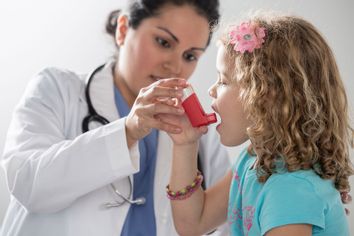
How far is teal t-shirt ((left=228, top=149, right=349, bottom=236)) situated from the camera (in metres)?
0.80

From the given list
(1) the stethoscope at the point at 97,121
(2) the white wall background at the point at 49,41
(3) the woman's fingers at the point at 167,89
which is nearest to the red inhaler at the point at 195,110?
(3) the woman's fingers at the point at 167,89

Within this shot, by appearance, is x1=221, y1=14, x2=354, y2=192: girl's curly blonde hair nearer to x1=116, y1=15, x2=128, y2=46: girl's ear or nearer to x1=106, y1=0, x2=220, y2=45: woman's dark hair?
x1=106, y1=0, x2=220, y2=45: woman's dark hair

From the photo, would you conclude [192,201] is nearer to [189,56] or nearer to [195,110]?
[195,110]

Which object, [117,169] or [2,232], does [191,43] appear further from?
[2,232]

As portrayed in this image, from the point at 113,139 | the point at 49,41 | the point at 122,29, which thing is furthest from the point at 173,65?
the point at 49,41

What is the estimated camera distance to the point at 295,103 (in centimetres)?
88

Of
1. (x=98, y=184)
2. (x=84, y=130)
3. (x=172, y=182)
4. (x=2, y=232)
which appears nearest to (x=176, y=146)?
(x=172, y=182)

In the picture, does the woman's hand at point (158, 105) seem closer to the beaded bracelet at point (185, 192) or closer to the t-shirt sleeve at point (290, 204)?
the beaded bracelet at point (185, 192)

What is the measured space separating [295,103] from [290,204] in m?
0.19

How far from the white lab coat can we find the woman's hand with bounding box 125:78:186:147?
8 centimetres

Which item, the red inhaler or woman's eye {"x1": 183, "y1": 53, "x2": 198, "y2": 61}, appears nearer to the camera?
the red inhaler

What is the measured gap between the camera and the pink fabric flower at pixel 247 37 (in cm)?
90

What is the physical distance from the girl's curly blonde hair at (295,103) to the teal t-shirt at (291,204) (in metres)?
0.02

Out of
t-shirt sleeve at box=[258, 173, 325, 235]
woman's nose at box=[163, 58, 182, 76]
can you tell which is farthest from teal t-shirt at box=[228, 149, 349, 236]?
woman's nose at box=[163, 58, 182, 76]
